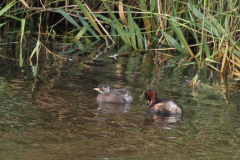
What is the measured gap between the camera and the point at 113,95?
7.63 m

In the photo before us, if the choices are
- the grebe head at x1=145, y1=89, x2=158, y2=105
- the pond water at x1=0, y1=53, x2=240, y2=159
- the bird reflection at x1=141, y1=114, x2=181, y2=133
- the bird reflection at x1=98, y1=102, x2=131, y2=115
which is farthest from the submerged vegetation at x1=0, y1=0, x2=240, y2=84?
the bird reflection at x1=141, y1=114, x2=181, y2=133

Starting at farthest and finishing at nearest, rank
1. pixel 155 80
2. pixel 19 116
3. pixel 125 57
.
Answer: pixel 125 57
pixel 155 80
pixel 19 116

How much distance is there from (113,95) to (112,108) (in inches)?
20.8

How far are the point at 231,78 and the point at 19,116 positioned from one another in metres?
4.89

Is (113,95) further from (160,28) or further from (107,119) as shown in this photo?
(160,28)

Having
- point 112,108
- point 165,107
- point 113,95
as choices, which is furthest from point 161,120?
point 113,95

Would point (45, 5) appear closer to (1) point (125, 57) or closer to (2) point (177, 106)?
(1) point (125, 57)

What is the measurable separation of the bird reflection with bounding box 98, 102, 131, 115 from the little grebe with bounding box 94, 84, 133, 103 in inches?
3.1

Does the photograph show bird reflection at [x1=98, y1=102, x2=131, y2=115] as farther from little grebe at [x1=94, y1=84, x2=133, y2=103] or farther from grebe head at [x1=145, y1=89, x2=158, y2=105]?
grebe head at [x1=145, y1=89, x2=158, y2=105]

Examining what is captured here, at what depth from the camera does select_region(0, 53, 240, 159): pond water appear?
4867 millimetres

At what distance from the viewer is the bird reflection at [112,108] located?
674 centimetres

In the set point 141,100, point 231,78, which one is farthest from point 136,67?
point 141,100

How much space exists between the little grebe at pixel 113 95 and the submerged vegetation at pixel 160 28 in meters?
1.59

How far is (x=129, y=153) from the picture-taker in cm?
479
